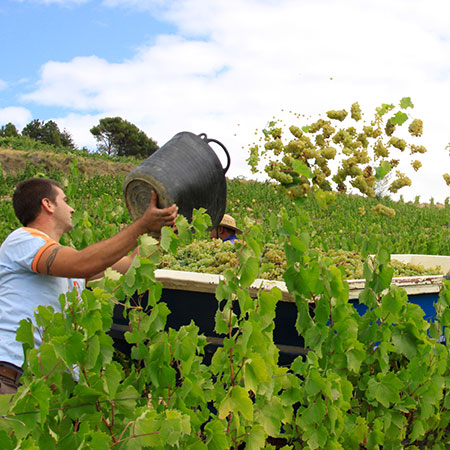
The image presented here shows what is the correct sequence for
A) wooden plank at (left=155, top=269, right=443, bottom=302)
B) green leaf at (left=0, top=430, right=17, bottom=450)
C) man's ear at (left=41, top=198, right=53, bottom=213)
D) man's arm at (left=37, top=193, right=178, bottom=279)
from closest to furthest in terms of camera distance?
green leaf at (left=0, top=430, right=17, bottom=450) → man's arm at (left=37, top=193, right=178, bottom=279) → man's ear at (left=41, top=198, right=53, bottom=213) → wooden plank at (left=155, top=269, right=443, bottom=302)

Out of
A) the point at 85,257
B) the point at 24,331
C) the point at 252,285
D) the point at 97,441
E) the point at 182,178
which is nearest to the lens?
the point at 97,441

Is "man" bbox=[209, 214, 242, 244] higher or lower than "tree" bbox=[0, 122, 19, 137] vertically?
lower

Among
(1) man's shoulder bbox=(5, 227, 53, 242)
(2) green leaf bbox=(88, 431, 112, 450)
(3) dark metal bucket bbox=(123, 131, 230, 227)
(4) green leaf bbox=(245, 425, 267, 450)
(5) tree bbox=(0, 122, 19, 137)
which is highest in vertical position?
(5) tree bbox=(0, 122, 19, 137)

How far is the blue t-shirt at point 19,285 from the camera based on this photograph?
2314 millimetres

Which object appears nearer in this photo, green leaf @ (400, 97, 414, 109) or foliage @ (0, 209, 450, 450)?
foliage @ (0, 209, 450, 450)

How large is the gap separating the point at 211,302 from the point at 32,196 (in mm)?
1271

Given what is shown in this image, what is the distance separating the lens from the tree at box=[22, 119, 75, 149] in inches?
1842

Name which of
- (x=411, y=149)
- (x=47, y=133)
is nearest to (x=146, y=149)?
(x=47, y=133)

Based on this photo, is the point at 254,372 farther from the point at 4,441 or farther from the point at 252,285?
the point at 252,285

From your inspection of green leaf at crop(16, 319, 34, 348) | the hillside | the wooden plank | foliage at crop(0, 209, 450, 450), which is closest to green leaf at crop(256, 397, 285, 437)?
foliage at crop(0, 209, 450, 450)

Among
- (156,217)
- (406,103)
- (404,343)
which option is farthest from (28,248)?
(406,103)

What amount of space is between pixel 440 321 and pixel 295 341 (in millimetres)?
871

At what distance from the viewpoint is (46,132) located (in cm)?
4772

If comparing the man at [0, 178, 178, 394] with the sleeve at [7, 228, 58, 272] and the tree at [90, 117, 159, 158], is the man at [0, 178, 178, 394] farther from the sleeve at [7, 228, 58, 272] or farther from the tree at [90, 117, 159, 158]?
the tree at [90, 117, 159, 158]
